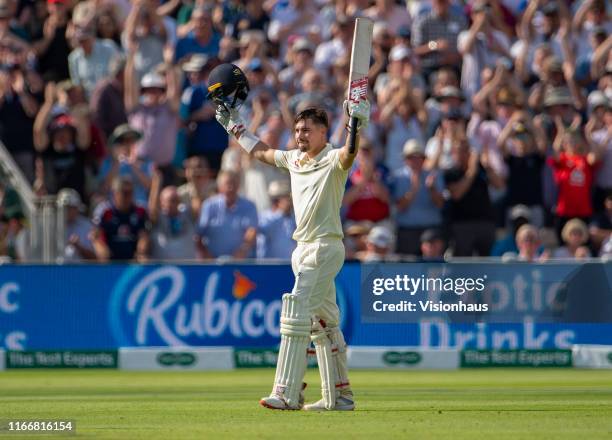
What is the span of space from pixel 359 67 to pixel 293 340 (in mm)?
1707

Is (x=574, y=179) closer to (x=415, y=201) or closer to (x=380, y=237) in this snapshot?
(x=415, y=201)

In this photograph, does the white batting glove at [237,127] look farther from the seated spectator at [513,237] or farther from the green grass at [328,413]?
the seated spectator at [513,237]

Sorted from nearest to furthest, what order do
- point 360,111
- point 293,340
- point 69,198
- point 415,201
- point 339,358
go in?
point 360,111 → point 293,340 → point 339,358 → point 69,198 → point 415,201

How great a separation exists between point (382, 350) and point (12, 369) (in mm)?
3701

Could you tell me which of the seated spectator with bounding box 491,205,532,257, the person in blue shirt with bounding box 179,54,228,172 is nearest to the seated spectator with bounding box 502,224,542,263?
the seated spectator with bounding box 491,205,532,257

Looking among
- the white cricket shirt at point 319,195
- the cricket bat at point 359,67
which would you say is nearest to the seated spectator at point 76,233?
the white cricket shirt at point 319,195

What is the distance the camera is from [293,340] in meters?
8.05

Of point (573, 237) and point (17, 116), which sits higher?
point (17, 116)

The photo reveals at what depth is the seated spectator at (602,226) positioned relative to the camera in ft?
47.6

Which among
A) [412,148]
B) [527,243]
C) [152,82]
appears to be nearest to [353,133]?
[527,243]

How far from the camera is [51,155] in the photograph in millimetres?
15141

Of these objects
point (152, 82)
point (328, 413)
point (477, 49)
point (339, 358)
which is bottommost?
point (328, 413)

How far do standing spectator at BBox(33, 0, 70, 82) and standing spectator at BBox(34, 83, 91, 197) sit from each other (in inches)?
47.4

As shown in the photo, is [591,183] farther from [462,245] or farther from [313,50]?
[313,50]
